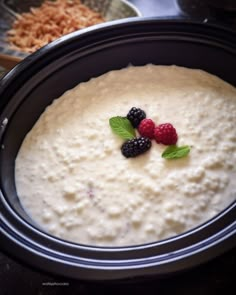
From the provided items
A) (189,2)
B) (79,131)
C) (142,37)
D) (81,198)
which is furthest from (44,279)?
(189,2)

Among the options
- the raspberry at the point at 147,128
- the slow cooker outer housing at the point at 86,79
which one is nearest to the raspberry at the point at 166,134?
the raspberry at the point at 147,128

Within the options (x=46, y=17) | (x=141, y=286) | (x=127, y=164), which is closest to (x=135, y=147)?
(x=127, y=164)

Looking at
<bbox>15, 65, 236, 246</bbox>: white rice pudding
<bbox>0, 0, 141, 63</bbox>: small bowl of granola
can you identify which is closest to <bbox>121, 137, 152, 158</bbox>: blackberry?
<bbox>15, 65, 236, 246</bbox>: white rice pudding

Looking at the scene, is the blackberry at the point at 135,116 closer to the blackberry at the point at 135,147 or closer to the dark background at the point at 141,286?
the blackberry at the point at 135,147

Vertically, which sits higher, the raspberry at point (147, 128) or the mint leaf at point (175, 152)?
the raspberry at point (147, 128)

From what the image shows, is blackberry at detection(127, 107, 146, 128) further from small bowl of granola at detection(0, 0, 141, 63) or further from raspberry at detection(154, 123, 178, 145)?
small bowl of granola at detection(0, 0, 141, 63)

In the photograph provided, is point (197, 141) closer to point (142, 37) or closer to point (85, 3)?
point (142, 37)
